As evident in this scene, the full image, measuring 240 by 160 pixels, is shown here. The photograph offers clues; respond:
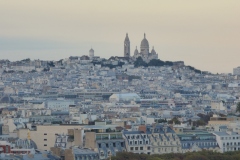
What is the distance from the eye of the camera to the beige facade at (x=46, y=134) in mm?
48550

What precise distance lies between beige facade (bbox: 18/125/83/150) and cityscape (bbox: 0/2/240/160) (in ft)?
0.11

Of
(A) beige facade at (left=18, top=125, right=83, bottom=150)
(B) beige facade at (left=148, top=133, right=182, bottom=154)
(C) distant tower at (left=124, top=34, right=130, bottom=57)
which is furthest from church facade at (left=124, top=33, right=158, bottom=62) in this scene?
(B) beige facade at (left=148, top=133, right=182, bottom=154)

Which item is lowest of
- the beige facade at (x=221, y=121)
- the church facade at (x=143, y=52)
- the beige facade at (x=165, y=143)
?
the beige facade at (x=165, y=143)

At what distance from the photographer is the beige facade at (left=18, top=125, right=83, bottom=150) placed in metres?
48.5

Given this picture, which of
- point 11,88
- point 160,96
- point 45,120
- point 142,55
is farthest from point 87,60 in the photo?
point 45,120

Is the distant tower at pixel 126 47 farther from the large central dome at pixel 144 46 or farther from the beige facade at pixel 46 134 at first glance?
the beige facade at pixel 46 134

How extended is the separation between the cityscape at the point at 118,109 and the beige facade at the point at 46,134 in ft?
0.11

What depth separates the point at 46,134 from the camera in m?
49.5

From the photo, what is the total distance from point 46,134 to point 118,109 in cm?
4613

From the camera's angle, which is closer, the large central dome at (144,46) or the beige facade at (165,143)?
the beige facade at (165,143)

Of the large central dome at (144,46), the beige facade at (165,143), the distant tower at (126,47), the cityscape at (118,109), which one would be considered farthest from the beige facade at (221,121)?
the large central dome at (144,46)

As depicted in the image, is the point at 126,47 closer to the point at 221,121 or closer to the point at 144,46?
the point at 144,46

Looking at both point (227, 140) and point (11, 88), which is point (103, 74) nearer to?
point (11, 88)

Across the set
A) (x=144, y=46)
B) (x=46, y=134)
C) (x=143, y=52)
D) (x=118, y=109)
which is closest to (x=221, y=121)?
(x=46, y=134)
